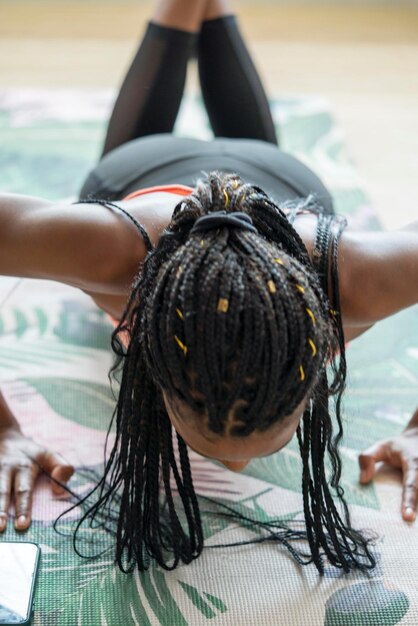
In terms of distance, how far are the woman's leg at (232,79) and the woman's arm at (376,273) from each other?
56 cm

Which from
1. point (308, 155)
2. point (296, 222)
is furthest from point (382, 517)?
point (308, 155)

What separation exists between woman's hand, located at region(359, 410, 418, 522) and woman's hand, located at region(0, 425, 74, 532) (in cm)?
39

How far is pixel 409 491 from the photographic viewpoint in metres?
1.15

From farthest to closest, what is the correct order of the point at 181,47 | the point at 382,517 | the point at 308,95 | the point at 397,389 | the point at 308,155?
the point at 308,95, the point at 308,155, the point at 181,47, the point at 397,389, the point at 382,517

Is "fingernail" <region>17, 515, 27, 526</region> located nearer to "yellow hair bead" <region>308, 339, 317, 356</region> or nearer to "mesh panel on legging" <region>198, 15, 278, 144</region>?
"yellow hair bead" <region>308, 339, 317, 356</region>

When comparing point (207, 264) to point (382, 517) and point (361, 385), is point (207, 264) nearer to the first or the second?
point (382, 517)

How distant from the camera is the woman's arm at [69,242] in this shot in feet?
3.16

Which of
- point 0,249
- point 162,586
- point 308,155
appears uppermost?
point 0,249

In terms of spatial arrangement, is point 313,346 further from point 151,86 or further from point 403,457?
point 151,86

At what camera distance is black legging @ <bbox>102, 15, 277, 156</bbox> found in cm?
147

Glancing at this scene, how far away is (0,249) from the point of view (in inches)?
38.3

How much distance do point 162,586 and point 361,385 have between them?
49 centimetres

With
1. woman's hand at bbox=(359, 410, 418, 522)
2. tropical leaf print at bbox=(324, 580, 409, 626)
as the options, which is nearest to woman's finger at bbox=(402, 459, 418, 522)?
woman's hand at bbox=(359, 410, 418, 522)

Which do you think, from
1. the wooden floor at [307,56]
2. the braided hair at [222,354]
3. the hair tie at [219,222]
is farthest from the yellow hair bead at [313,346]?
the wooden floor at [307,56]
